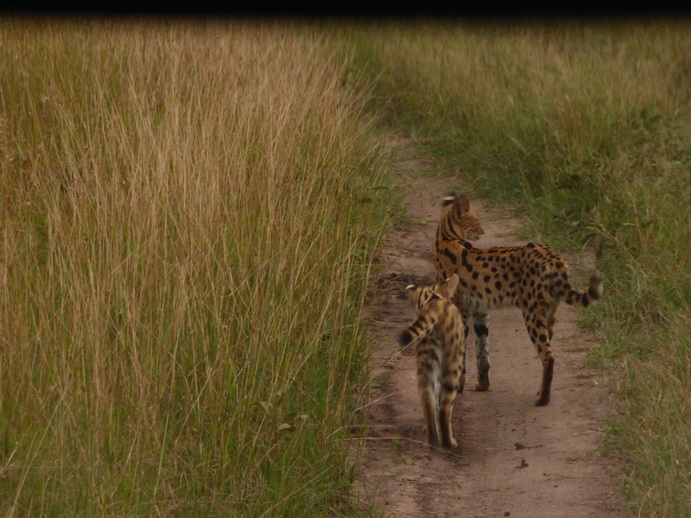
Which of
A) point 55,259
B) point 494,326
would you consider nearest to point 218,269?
point 55,259

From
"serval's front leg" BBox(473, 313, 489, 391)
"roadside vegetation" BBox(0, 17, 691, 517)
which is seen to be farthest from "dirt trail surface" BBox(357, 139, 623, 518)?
"roadside vegetation" BBox(0, 17, 691, 517)

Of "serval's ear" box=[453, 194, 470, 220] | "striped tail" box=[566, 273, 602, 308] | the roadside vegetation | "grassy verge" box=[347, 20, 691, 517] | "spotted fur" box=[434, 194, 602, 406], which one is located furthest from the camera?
"serval's ear" box=[453, 194, 470, 220]

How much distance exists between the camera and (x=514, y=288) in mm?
5930

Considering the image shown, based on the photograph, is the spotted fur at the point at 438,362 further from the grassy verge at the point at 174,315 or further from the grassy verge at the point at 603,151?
the grassy verge at the point at 603,151

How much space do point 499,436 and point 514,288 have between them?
3.36ft

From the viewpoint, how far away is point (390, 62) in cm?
1252

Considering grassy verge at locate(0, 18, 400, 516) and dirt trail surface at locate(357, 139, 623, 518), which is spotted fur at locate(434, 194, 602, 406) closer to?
dirt trail surface at locate(357, 139, 623, 518)

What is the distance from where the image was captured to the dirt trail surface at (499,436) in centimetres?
446

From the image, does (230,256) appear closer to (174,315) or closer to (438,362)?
(174,315)

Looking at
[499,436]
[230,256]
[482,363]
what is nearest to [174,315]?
[230,256]

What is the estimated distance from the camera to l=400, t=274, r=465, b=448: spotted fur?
5.08 meters

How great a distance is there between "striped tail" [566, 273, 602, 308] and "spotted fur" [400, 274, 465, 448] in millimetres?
696

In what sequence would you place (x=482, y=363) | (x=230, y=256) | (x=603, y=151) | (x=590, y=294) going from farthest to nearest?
(x=603, y=151) → (x=482, y=363) → (x=590, y=294) → (x=230, y=256)

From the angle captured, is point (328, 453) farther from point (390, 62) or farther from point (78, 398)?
point (390, 62)
